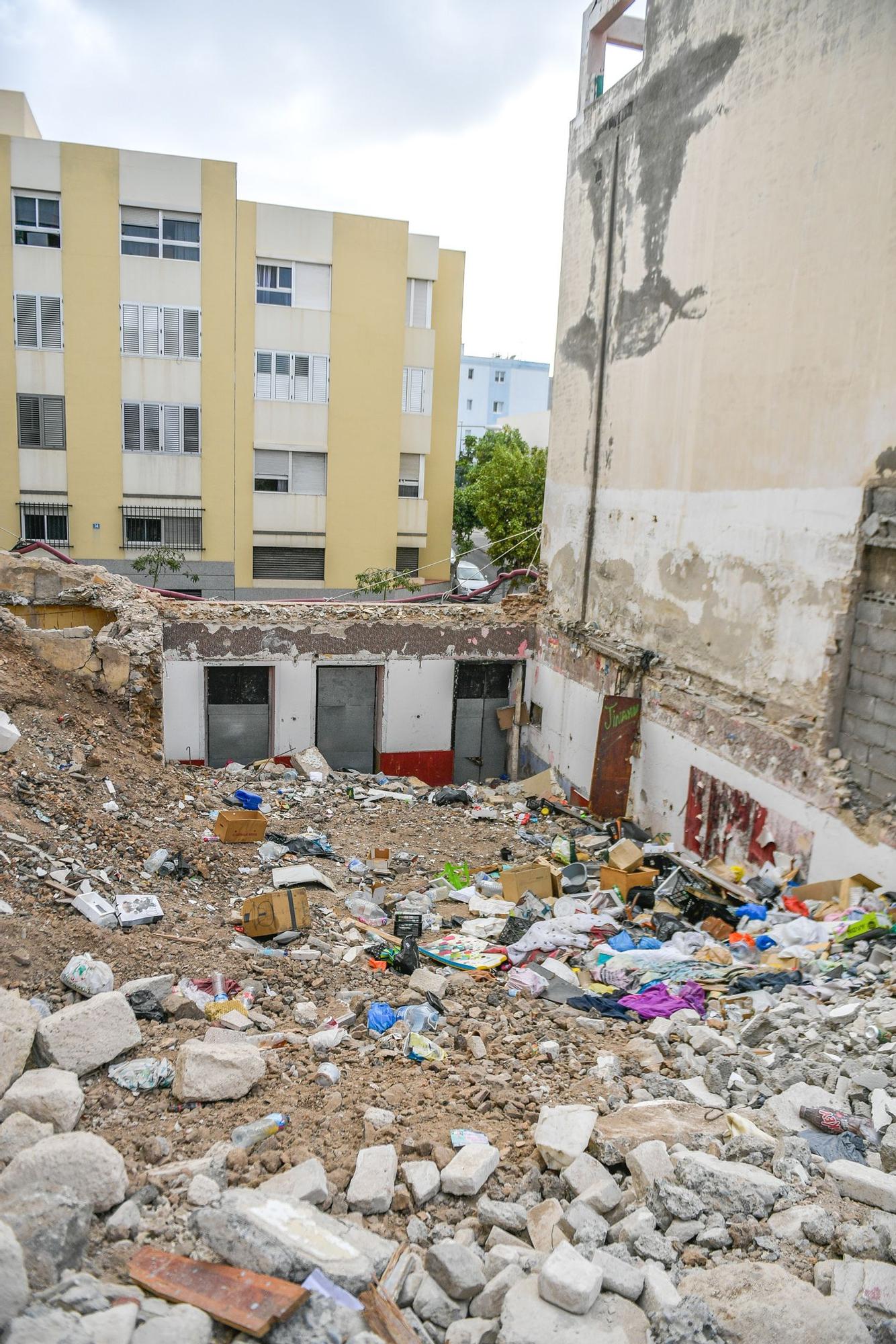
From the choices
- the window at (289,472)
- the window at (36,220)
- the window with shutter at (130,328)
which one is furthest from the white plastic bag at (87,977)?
the window at (36,220)

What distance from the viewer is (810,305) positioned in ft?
27.1

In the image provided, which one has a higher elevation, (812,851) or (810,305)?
(810,305)

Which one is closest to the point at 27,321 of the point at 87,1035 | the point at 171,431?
the point at 171,431

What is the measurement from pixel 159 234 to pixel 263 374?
12.1 ft

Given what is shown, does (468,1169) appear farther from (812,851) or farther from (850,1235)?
(812,851)

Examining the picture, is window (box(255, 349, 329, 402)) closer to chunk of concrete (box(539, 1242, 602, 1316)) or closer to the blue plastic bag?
Result: the blue plastic bag


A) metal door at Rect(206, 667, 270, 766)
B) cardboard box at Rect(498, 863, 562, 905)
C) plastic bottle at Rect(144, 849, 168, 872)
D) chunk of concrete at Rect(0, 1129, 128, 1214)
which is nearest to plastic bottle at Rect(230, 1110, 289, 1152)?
chunk of concrete at Rect(0, 1129, 128, 1214)

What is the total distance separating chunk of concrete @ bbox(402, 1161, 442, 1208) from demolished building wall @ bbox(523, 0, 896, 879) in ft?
16.4

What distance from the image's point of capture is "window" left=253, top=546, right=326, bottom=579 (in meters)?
22.5

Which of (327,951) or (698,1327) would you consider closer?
(698,1327)

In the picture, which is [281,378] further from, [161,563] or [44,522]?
[44,522]

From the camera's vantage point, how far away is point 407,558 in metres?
23.8

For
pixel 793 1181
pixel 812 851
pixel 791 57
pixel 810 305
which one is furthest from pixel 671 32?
pixel 793 1181

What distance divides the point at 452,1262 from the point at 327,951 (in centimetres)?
398
